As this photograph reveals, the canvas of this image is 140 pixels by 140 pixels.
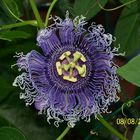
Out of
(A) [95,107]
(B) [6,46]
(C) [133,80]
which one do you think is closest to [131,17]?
(B) [6,46]

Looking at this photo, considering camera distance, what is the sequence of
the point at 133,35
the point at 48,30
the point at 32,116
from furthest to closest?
the point at 133,35 → the point at 32,116 → the point at 48,30

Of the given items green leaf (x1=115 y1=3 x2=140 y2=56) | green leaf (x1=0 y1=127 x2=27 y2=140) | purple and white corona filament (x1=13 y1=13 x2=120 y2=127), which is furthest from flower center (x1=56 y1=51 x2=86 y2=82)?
green leaf (x1=115 y1=3 x2=140 y2=56)

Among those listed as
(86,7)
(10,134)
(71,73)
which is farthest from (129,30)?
(10,134)

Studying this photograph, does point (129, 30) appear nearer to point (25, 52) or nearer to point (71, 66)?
point (25, 52)

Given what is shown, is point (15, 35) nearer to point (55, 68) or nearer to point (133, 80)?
point (55, 68)

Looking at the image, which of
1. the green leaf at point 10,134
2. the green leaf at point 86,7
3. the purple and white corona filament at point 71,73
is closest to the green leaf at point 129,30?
the green leaf at point 86,7

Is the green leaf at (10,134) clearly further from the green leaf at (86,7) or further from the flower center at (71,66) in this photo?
the green leaf at (86,7)

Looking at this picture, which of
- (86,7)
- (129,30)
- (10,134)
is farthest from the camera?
(129,30)
